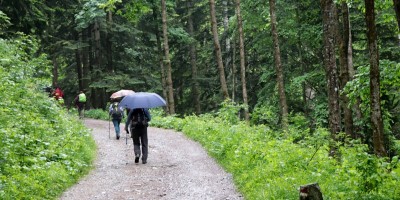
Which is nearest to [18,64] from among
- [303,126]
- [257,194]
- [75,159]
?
[75,159]

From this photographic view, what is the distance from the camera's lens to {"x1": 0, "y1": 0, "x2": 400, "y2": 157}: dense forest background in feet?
37.8

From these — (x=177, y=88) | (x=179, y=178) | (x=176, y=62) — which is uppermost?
(x=176, y=62)

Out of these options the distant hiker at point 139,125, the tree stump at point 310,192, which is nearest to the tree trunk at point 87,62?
the distant hiker at point 139,125

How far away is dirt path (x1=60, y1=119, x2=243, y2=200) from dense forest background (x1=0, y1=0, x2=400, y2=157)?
3.26 m

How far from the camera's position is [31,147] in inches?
408

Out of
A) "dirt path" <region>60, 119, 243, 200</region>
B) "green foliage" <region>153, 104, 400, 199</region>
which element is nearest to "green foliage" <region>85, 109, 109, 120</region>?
"dirt path" <region>60, 119, 243, 200</region>

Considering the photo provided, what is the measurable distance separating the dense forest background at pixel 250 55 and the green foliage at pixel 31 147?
286 cm

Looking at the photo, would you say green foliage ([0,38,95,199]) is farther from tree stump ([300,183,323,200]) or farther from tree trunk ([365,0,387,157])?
tree trunk ([365,0,387,157])

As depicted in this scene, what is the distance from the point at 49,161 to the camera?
1049 centimetres

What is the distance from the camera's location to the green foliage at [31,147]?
834 centimetres

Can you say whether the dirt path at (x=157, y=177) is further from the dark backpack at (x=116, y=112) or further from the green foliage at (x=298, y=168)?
the dark backpack at (x=116, y=112)

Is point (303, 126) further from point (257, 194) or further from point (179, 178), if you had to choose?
point (257, 194)

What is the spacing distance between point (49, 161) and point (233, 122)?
10.1 m

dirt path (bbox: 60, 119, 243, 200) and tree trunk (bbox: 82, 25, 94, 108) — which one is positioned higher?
tree trunk (bbox: 82, 25, 94, 108)
